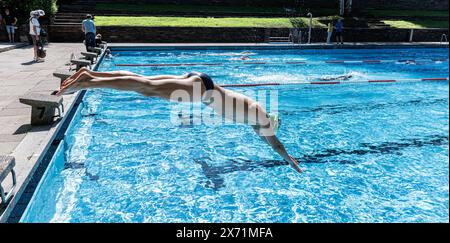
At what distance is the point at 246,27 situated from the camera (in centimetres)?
1802

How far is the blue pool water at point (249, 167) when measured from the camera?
4289 mm

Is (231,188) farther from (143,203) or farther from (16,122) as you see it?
(16,122)

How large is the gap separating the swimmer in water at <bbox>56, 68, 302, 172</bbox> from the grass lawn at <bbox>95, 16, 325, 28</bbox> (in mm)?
14267

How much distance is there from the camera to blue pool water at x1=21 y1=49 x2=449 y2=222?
429 centimetres

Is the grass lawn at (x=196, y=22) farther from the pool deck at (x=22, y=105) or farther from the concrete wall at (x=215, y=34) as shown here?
the pool deck at (x=22, y=105)

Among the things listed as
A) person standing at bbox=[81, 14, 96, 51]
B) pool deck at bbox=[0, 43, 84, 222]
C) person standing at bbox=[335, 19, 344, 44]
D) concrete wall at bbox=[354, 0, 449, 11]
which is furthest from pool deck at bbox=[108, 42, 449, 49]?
concrete wall at bbox=[354, 0, 449, 11]

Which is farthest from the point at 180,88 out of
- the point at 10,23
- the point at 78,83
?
the point at 10,23

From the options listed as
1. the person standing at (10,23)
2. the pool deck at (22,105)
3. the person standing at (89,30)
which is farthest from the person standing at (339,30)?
the person standing at (10,23)

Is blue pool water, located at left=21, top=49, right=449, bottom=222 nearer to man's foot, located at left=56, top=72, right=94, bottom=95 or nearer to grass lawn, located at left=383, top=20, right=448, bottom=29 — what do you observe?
man's foot, located at left=56, top=72, right=94, bottom=95

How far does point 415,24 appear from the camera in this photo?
21.5m

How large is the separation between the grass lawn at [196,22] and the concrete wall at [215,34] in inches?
14.7

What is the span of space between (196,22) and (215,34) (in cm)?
131

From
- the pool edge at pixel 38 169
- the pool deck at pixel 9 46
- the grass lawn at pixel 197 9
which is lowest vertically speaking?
the pool edge at pixel 38 169
